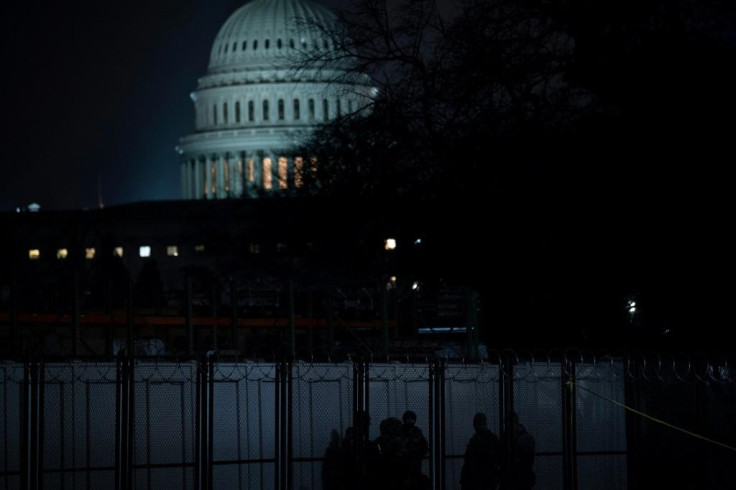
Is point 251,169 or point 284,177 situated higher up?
point 251,169

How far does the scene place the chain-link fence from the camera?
1561cm

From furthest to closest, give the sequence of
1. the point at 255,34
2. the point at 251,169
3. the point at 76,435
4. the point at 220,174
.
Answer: the point at 220,174, the point at 255,34, the point at 251,169, the point at 76,435

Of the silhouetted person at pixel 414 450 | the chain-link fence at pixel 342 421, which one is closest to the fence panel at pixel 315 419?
the chain-link fence at pixel 342 421

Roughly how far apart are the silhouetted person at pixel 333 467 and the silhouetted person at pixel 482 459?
1.27 m

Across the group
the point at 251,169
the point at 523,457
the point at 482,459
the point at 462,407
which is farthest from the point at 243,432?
the point at 251,169

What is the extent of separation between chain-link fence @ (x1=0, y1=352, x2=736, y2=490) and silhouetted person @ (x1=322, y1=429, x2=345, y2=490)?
0.02 m

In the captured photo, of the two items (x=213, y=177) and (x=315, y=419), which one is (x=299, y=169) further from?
(x=213, y=177)

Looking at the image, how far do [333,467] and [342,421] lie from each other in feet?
2.09

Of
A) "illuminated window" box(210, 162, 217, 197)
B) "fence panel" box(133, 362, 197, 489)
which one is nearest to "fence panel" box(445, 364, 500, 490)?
"fence panel" box(133, 362, 197, 489)

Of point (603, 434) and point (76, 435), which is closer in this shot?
point (76, 435)

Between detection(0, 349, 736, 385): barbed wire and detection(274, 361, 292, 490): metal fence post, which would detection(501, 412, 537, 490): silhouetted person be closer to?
detection(0, 349, 736, 385): barbed wire

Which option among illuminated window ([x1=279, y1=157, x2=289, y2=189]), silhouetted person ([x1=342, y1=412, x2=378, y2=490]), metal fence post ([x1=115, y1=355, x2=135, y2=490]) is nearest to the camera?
metal fence post ([x1=115, y1=355, x2=135, y2=490])

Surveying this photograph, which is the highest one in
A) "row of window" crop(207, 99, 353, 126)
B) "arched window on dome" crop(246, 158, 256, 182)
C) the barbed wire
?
"row of window" crop(207, 99, 353, 126)

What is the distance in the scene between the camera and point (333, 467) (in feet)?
54.9
